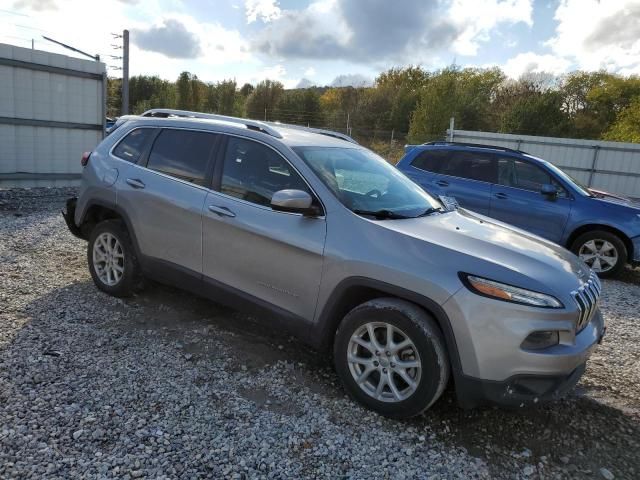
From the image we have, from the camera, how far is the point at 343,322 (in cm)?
317

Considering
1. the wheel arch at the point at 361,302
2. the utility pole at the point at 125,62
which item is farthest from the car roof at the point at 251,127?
the utility pole at the point at 125,62

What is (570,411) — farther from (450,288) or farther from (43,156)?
(43,156)

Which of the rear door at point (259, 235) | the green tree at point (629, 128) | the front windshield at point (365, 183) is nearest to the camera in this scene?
the rear door at point (259, 235)

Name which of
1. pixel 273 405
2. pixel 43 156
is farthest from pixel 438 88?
pixel 273 405

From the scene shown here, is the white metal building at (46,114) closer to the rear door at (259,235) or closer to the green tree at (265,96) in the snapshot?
the rear door at (259,235)

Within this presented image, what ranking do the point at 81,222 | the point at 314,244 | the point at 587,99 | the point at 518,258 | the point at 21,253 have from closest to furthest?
the point at 518,258 < the point at 314,244 < the point at 81,222 < the point at 21,253 < the point at 587,99

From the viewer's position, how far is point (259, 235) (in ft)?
11.6

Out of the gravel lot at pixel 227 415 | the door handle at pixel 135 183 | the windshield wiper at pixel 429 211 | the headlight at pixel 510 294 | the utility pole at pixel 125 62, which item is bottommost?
the gravel lot at pixel 227 415

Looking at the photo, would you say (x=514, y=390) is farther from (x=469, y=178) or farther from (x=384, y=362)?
(x=469, y=178)

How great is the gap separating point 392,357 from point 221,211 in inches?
66.4

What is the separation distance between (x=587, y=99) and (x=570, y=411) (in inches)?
1994

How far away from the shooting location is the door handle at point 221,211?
3.70m

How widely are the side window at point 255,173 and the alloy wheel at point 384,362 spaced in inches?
43.1

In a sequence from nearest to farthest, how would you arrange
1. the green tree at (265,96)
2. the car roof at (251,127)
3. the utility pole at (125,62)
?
1. the car roof at (251,127)
2. the utility pole at (125,62)
3. the green tree at (265,96)
